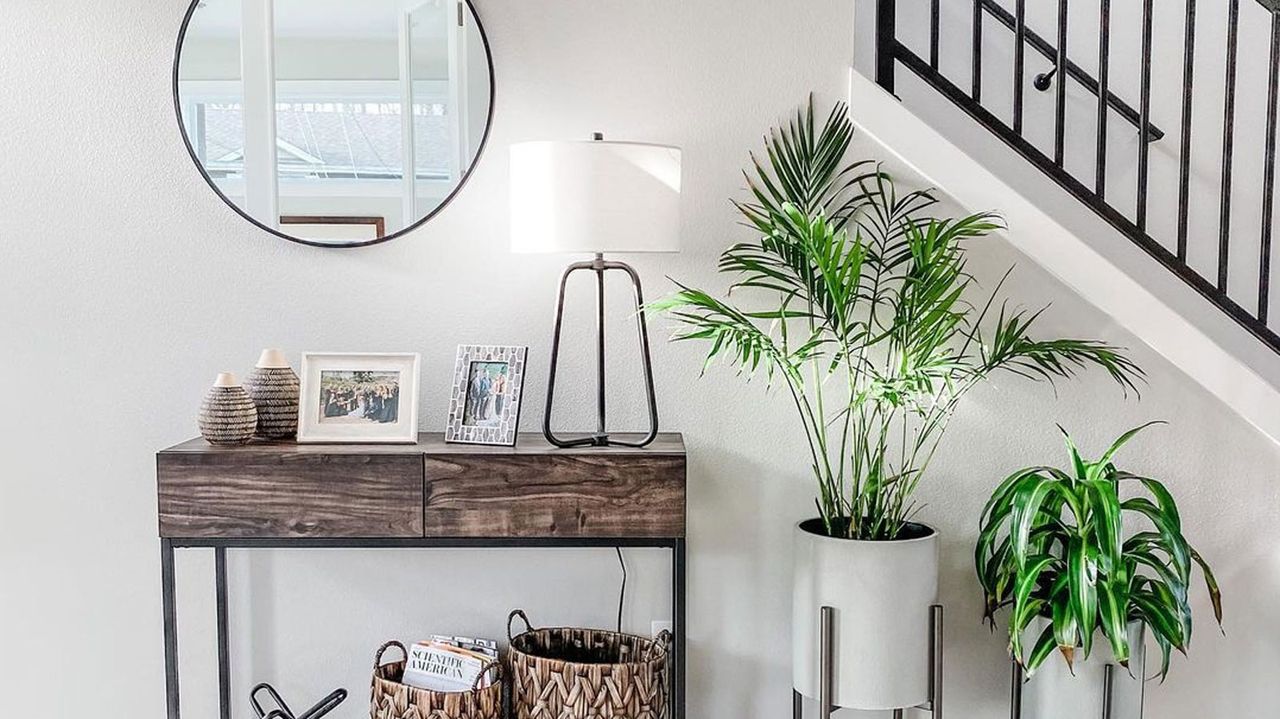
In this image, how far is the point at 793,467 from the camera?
2.53 metres

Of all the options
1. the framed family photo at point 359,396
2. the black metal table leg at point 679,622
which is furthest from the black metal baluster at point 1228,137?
the framed family photo at point 359,396

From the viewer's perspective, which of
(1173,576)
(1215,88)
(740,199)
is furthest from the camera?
(1215,88)

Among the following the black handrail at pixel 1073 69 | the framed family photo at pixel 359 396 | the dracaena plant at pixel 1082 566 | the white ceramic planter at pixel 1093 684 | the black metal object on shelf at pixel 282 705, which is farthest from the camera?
the black handrail at pixel 1073 69

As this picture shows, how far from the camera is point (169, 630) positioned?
227 centimetres

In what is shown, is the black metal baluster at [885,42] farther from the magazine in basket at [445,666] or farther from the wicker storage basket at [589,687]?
the magazine in basket at [445,666]

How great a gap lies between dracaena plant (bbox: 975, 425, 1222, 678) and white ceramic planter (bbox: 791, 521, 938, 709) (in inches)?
7.1

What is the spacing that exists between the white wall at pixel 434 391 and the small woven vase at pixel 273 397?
0.58 feet

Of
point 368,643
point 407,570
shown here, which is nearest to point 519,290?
point 407,570

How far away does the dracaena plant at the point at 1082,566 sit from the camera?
2105 millimetres

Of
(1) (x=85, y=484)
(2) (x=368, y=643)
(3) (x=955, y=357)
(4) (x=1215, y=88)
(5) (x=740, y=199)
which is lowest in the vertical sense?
(2) (x=368, y=643)

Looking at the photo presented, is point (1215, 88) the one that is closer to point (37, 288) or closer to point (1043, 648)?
point (1043, 648)

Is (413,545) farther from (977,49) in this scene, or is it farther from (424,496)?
(977,49)

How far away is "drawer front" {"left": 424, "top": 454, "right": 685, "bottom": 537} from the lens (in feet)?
7.16

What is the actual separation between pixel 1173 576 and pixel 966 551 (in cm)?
46
